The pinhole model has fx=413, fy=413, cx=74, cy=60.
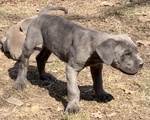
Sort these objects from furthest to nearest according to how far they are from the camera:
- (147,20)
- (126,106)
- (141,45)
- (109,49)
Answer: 1. (147,20)
2. (141,45)
3. (126,106)
4. (109,49)

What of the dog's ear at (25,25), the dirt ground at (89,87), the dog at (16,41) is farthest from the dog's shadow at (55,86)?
the dog's ear at (25,25)

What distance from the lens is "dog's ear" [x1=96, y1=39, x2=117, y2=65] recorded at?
4773 millimetres

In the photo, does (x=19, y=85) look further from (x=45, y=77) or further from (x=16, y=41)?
(x=16, y=41)

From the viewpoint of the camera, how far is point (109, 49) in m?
4.79

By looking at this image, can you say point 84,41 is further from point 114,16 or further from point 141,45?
point 114,16

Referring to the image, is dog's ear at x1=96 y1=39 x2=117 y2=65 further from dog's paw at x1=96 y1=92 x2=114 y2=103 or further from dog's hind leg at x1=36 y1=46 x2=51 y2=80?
dog's hind leg at x1=36 y1=46 x2=51 y2=80

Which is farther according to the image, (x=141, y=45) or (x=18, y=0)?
(x=18, y=0)

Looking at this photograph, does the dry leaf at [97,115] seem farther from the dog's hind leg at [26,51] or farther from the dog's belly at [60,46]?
the dog's hind leg at [26,51]

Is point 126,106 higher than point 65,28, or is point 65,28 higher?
point 65,28

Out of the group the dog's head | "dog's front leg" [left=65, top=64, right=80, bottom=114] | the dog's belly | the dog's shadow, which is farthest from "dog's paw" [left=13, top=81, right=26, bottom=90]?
the dog's head

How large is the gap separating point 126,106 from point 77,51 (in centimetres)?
109

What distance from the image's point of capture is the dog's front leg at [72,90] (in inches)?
200

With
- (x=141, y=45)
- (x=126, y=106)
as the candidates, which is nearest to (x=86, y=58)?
(x=126, y=106)

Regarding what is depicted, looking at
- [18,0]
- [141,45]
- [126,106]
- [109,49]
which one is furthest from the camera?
[18,0]
